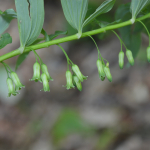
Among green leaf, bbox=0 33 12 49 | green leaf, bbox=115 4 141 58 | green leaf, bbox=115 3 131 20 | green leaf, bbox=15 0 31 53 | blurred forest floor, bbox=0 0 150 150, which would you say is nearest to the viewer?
green leaf, bbox=15 0 31 53

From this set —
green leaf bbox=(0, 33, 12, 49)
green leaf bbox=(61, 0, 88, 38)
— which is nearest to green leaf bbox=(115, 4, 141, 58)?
green leaf bbox=(61, 0, 88, 38)

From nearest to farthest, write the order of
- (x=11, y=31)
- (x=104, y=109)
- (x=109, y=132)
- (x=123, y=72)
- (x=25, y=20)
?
(x=25, y=20)
(x=109, y=132)
(x=104, y=109)
(x=123, y=72)
(x=11, y=31)

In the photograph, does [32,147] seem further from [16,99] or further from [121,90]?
[121,90]

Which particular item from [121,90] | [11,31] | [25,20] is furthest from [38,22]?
[11,31]

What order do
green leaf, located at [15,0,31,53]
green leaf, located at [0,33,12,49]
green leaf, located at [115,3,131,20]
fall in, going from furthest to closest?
green leaf, located at [115,3,131,20], green leaf, located at [0,33,12,49], green leaf, located at [15,0,31,53]

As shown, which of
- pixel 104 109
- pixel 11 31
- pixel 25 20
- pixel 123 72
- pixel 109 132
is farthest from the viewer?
pixel 11 31

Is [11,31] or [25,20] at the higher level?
[11,31]

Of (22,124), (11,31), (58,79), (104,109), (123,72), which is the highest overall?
(11,31)

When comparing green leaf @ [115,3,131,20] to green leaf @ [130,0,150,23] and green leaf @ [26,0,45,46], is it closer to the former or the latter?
green leaf @ [130,0,150,23]
